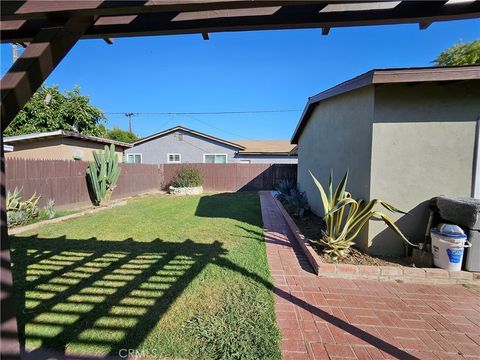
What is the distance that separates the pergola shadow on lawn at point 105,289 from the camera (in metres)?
2.41

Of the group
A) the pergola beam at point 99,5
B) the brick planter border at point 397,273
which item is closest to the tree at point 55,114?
the pergola beam at point 99,5

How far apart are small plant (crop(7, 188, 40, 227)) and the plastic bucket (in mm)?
8917

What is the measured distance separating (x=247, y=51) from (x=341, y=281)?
830cm

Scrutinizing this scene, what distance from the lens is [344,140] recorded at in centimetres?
566

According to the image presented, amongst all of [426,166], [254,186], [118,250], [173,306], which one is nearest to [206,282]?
[173,306]

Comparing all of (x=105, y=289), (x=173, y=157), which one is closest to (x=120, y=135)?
(x=173, y=157)

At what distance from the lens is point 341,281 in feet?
12.1

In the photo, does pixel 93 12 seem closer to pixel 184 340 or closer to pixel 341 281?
pixel 184 340

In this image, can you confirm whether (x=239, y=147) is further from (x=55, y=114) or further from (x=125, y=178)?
(x=55, y=114)

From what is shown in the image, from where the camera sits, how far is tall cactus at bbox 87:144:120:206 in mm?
10500

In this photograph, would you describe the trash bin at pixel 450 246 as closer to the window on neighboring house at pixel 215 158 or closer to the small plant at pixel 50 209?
the small plant at pixel 50 209

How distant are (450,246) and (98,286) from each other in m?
4.87

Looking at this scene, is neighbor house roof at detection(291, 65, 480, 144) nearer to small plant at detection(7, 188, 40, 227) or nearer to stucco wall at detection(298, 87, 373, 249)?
stucco wall at detection(298, 87, 373, 249)

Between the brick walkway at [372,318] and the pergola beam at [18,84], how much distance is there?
198 centimetres
